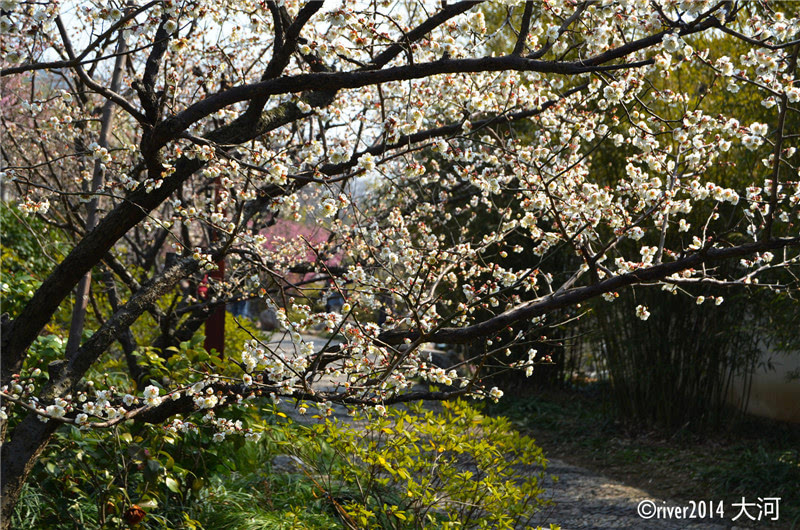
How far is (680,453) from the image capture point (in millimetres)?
5352

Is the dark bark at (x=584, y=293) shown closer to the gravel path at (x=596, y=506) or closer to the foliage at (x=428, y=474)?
the foliage at (x=428, y=474)

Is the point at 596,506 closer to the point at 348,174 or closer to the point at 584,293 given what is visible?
the point at 584,293

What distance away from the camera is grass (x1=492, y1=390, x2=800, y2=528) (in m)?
4.45

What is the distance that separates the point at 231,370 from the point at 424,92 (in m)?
1.64

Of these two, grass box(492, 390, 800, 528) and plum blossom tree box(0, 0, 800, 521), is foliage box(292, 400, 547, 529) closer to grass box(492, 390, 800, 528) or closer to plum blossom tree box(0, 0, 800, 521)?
plum blossom tree box(0, 0, 800, 521)

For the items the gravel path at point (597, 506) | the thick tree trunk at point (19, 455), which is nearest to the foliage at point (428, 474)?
the gravel path at point (597, 506)

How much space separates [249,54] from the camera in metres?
5.53

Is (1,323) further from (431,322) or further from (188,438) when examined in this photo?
(431,322)

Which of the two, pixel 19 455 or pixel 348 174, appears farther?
pixel 348 174

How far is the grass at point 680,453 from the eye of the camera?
4449 millimetres

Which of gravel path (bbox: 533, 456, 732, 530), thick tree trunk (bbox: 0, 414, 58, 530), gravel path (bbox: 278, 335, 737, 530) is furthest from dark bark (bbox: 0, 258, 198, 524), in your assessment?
gravel path (bbox: 533, 456, 732, 530)

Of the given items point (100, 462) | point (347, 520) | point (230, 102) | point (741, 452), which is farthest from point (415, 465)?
point (741, 452)

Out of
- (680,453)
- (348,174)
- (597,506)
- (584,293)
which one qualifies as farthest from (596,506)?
(348,174)

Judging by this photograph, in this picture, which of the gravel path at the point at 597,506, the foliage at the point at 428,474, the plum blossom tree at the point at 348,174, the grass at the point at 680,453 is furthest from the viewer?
the grass at the point at 680,453
